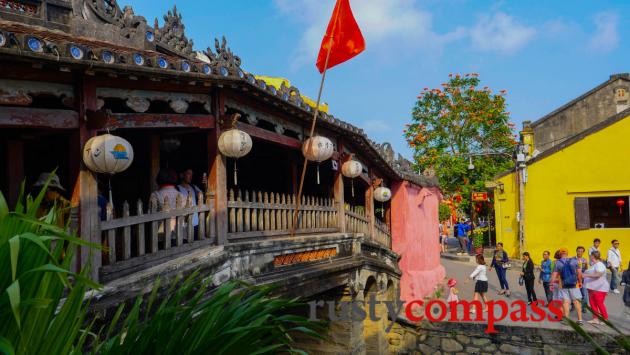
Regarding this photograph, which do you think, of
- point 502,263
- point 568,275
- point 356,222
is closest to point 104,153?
point 356,222

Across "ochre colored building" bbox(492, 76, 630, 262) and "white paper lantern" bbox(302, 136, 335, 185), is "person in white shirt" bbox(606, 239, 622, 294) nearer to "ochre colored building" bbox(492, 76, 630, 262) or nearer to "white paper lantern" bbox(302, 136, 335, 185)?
"ochre colored building" bbox(492, 76, 630, 262)

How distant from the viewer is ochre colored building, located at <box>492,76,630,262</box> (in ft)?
60.9

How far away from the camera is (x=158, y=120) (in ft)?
17.2

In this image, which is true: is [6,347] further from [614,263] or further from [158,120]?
[614,263]

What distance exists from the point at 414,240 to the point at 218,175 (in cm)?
976

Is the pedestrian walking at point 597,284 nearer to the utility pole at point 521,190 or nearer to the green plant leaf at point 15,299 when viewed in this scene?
the utility pole at point 521,190

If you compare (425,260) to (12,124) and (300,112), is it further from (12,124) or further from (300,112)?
(12,124)

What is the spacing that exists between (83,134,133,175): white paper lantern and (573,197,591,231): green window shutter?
17747 mm

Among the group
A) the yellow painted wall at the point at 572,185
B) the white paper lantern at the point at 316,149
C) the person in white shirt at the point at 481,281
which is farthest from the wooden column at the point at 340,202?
the yellow painted wall at the point at 572,185

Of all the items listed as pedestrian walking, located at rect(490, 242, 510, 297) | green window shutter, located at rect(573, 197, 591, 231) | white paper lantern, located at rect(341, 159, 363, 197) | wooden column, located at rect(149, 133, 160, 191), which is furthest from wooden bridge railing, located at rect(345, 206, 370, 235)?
green window shutter, located at rect(573, 197, 591, 231)

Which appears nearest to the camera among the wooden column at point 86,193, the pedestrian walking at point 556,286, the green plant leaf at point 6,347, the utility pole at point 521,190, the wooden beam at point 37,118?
the green plant leaf at point 6,347

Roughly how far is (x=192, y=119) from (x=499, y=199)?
57.7 feet

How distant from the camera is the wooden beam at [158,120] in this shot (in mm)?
4773

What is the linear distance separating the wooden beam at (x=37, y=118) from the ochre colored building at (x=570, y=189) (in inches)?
707
